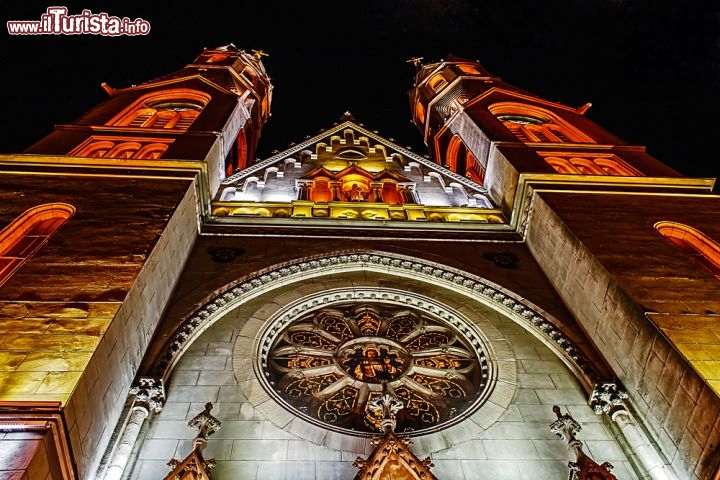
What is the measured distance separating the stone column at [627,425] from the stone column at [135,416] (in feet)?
20.9

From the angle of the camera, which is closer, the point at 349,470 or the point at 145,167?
the point at 349,470

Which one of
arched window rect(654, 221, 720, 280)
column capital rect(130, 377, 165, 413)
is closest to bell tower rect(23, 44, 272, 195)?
column capital rect(130, 377, 165, 413)

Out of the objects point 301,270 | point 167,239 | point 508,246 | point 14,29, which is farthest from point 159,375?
point 14,29

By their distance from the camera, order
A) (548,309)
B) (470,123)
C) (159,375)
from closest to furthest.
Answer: (159,375)
(548,309)
(470,123)

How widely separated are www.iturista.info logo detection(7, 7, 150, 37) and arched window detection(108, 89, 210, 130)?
2.30 meters

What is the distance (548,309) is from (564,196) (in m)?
3.05

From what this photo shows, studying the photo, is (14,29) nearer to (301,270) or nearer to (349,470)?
(301,270)

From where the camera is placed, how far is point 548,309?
11.5 meters

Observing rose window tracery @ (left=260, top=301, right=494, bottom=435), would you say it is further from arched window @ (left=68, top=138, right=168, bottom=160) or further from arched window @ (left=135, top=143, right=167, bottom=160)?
arched window @ (left=68, top=138, right=168, bottom=160)

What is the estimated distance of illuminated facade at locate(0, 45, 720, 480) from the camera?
7754 mm

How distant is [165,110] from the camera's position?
2059 cm

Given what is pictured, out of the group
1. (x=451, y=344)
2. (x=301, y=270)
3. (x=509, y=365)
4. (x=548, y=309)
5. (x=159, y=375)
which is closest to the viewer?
(x=159, y=375)

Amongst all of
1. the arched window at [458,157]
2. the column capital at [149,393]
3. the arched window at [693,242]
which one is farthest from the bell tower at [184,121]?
the arched window at [693,242]

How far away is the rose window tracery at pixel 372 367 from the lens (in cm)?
915
